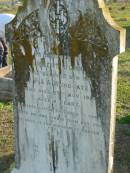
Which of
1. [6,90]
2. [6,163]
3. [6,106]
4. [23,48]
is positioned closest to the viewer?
[23,48]

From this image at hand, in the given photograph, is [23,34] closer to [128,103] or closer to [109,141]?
[109,141]

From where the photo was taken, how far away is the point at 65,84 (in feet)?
17.3

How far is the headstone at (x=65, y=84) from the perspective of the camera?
4941 millimetres

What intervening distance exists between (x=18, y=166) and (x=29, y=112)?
0.78m

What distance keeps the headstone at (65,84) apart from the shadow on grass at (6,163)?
Result: 53cm

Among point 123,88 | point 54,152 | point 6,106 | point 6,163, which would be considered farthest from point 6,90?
point 54,152

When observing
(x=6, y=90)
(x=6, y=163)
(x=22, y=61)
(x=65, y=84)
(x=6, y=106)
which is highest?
(x=22, y=61)

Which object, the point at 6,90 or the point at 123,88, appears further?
the point at 123,88

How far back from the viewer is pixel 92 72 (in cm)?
505

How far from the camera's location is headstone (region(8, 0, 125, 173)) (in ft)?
16.2

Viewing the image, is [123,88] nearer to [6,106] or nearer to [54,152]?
[6,106]

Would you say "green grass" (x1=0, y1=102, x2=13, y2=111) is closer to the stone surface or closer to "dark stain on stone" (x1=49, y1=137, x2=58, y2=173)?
the stone surface

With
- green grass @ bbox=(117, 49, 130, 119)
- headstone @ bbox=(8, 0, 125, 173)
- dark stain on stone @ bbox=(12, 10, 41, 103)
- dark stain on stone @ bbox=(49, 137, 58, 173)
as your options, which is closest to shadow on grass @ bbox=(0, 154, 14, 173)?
headstone @ bbox=(8, 0, 125, 173)

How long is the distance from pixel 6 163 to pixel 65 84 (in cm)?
183
